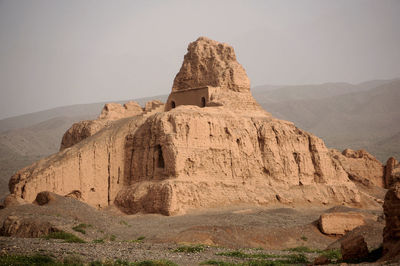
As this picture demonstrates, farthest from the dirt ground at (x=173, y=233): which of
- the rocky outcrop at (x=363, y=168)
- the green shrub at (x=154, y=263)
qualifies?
the rocky outcrop at (x=363, y=168)

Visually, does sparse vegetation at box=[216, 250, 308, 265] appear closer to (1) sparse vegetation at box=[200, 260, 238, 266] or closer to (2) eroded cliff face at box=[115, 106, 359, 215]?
(1) sparse vegetation at box=[200, 260, 238, 266]

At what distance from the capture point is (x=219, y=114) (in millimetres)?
41812

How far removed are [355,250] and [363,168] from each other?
4299 centimetres

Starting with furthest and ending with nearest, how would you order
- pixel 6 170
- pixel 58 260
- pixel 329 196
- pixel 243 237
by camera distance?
pixel 6 170, pixel 329 196, pixel 243 237, pixel 58 260

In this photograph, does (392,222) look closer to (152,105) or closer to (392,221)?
(392,221)

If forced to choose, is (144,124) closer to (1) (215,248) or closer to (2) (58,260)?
(1) (215,248)

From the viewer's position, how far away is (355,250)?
1673 centimetres

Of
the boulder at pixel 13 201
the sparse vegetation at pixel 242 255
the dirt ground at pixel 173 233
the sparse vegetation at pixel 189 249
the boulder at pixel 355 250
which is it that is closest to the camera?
the boulder at pixel 355 250

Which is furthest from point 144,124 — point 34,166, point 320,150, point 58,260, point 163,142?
A: point 58,260

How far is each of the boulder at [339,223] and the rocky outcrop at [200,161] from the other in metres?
9.30

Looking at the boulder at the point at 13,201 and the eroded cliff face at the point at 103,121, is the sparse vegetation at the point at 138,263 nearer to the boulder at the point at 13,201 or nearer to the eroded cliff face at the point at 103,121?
the boulder at the point at 13,201

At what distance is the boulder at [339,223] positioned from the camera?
2992 centimetres

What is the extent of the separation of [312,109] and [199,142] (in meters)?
133

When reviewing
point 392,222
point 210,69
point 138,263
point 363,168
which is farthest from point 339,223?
point 363,168
